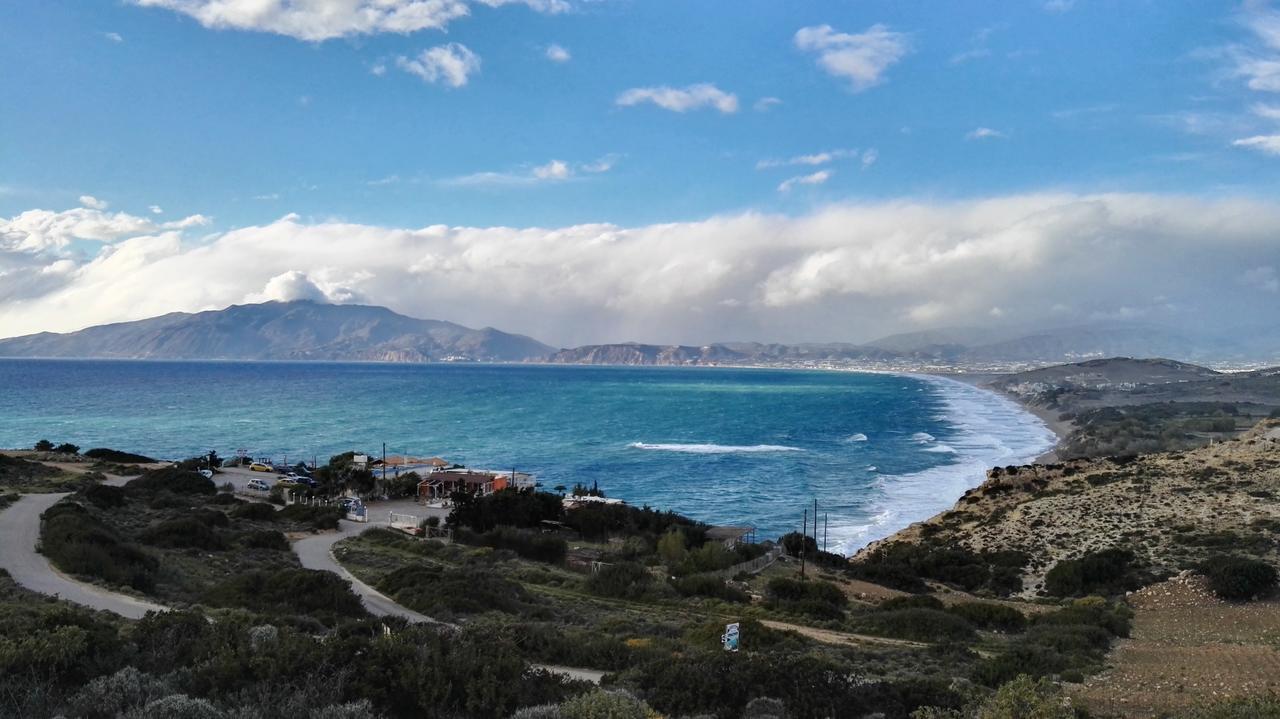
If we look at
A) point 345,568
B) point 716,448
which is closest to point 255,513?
point 345,568

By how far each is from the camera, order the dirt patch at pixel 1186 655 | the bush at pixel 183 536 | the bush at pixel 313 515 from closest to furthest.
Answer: the dirt patch at pixel 1186 655 < the bush at pixel 183 536 < the bush at pixel 313 515

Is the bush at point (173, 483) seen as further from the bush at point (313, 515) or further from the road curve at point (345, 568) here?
the road curve at point (345, 568)

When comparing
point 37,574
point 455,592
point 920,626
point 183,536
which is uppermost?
point 37,574

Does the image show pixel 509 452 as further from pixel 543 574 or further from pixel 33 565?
pixel 33 565

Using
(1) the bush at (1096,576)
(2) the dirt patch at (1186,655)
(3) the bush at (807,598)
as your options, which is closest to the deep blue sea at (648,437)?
(1) the bush at (1096,576)

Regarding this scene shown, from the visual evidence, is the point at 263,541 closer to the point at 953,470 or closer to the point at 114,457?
the point at 114,457
